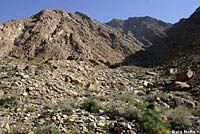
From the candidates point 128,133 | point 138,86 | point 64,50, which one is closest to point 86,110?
point 128,133

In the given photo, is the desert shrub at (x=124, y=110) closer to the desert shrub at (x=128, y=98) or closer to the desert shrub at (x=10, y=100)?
the desert shrub at (x=128, y=98)

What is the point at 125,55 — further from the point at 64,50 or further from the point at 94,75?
the point at 94,75

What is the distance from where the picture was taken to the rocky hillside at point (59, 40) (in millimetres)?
44188

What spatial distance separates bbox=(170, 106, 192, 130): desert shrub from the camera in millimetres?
8883

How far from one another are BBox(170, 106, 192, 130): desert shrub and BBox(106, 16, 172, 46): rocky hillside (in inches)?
2333

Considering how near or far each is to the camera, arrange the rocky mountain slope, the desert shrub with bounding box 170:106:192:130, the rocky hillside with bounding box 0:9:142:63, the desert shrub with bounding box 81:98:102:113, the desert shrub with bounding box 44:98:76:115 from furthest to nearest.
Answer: the rocky hillside with bounding box 0:9:142:63, the desert shrub with bounding box 81:98:102:113, the desert shrub with bounding box 44:98:76:115, the desert shrub with bounding box 170:106:192:130, the rocky mountain slope

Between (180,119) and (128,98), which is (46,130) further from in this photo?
(128,98)

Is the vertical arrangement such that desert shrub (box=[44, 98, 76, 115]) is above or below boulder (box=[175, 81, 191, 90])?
below

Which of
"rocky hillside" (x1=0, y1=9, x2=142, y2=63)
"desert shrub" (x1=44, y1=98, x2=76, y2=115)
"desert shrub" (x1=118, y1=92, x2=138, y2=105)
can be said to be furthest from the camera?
"rocky hillside" (x1=0, y1=9, x2=142, y2=63)

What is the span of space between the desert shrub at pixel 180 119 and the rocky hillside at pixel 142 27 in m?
59.3

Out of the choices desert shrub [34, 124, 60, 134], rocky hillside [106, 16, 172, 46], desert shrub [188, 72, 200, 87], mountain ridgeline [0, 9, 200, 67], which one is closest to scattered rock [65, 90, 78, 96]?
desert shrub [34, 124, 60, 134]

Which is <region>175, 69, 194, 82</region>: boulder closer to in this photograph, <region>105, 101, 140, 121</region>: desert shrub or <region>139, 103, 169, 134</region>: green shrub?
<region>105, 101, 140, 121</region>: desert shrub

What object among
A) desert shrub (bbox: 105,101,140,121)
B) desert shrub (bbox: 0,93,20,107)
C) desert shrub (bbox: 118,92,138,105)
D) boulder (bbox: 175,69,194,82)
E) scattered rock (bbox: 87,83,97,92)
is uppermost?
boulder (bbox: 175,69,194,82)

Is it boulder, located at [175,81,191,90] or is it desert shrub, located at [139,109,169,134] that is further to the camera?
boulder, located at [175,81,191,90]
